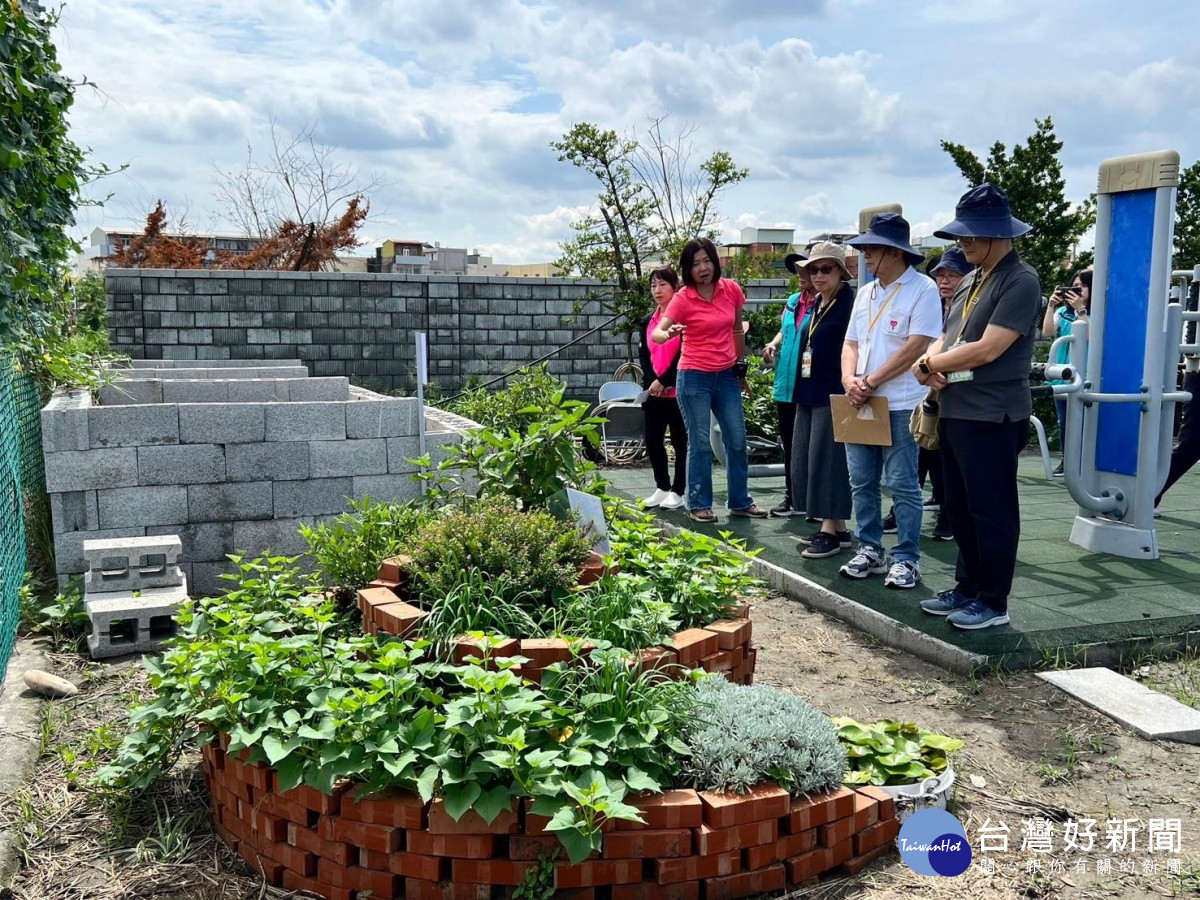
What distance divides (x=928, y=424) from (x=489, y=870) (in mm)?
2944

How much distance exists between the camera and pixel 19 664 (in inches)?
171

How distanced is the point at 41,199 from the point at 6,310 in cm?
157

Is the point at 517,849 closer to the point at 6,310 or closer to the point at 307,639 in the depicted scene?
the point at 307,639

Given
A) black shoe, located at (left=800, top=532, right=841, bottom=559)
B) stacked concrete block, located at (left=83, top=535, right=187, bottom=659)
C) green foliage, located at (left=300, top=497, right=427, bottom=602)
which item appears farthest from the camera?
black shoe, located at (left=800, top=532, right=841, bottom=559)

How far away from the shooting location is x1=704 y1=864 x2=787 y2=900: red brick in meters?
2.56

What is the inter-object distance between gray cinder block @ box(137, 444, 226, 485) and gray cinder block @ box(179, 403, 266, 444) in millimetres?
51

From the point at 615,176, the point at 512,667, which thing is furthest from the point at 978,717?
the point at 615,176

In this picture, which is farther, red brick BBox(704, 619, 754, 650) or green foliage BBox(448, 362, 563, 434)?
green foliage BBox(448, 362, 563, 434)

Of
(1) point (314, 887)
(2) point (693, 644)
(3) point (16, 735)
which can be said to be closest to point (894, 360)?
(2) point (693, 644)

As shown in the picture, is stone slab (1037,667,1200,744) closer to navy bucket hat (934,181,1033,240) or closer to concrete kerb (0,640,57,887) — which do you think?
navy bucket hat (934,181,1033,240)

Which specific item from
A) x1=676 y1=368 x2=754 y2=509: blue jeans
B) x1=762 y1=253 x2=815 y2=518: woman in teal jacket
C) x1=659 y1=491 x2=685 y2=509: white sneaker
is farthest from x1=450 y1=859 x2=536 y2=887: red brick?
x1=659 y1=491 x2=685 y2=509: white sneaker

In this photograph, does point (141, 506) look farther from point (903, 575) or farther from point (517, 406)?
point (903, 575)

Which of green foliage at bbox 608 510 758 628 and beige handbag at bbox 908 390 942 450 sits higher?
beige handbag at bbox 908 390 942 450

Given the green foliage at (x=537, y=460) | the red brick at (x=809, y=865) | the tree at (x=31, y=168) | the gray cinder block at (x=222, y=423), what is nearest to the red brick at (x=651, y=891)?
the red brick at (x=809, y=865)
